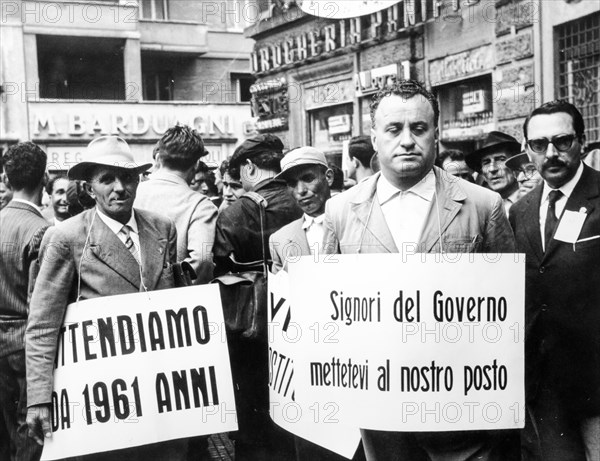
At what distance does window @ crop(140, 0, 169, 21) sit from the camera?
26375 millimetres

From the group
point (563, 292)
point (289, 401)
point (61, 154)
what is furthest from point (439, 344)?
point (61, 154)

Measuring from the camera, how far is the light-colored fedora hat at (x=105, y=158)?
11.5ft

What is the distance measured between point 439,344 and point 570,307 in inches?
40.9

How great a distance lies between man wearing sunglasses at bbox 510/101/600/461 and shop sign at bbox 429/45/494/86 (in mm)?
7237

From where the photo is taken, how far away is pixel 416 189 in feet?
9.70

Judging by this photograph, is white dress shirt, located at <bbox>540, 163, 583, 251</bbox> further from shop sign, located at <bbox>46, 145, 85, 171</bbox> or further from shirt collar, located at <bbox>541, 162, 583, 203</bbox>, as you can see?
shop sign, located at <bbox>46, 145, 85, 171</bbox>

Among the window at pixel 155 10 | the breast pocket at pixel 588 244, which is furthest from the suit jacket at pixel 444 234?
the window at pixel 155 10

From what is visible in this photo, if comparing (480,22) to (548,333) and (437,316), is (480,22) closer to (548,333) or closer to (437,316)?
(548,333)

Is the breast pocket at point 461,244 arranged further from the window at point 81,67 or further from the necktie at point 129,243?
the window at point 81,67

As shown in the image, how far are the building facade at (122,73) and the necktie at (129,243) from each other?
54.2 feet

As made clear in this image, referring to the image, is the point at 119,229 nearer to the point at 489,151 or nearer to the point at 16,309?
the point at 16,309

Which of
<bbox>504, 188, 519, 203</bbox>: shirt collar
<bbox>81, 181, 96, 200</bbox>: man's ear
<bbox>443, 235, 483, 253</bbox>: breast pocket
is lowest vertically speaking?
<bbox>443, 235, 483, 253</bbox>: breast pocket

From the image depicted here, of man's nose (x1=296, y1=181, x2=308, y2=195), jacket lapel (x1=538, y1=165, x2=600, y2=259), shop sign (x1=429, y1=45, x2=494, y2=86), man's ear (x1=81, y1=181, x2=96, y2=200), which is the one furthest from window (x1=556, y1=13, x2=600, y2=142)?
man's ear (x1=81, y1=181, x2=96, y2=200)

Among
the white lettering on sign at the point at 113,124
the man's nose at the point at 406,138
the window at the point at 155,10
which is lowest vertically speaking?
the man's nose at the point at 406,138
